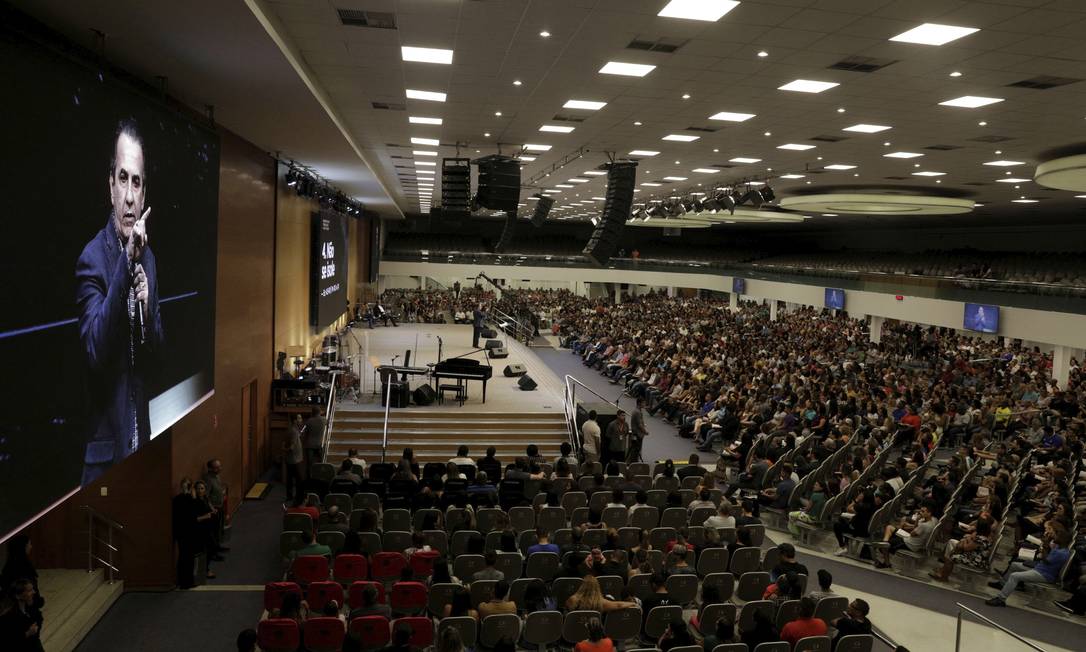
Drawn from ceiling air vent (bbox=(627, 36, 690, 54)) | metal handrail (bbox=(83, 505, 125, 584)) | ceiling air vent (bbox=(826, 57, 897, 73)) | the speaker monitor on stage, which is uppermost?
ceiling air vent (bbox=(826, 57, 897, 73))

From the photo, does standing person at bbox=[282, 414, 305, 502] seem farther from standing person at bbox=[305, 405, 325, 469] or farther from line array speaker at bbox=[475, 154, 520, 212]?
line array speaker at bbox=[475, 154, 520, 212]

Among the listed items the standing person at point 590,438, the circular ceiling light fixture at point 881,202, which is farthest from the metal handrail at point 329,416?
the circular ceiling light fixture at point 881,202

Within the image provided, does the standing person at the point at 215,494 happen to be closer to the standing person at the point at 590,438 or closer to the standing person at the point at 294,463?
the standing person at the point at 294,463

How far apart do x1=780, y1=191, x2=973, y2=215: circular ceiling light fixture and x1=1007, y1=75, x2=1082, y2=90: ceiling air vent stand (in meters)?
13.3

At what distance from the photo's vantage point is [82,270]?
5.51 m

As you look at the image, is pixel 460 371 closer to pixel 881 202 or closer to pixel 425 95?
pixel 425 95

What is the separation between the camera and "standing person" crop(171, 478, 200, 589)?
892 centimetres

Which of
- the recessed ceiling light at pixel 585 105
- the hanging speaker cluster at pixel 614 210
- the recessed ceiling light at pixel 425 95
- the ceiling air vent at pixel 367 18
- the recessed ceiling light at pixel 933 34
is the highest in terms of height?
the recessed ceiling light at pixel 585 105

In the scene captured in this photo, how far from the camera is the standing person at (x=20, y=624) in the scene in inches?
223

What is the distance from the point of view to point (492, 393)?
711 inches

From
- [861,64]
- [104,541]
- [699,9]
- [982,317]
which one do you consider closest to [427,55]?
[699,9]

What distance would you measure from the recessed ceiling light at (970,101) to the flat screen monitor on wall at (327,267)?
46.2 ft

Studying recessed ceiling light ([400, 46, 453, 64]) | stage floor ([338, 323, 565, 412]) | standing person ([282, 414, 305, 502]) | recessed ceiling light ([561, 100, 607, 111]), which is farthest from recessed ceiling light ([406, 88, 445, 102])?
stage floor ([338, 323, 565, 412])

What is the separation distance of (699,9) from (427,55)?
3.35 meters
